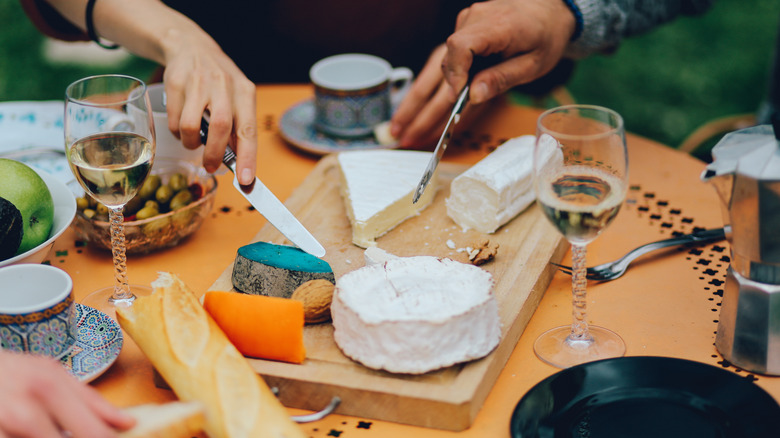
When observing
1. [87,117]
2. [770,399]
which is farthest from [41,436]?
[770,399]

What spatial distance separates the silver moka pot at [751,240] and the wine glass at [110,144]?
105 cm

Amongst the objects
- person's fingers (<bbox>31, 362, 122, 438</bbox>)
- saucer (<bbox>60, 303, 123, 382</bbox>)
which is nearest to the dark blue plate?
person's fingers (<bbox>31, 362, 122, 438</bbox>)

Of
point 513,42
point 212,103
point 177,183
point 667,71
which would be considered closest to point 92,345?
point 177,183

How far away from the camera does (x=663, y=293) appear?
1.63 m

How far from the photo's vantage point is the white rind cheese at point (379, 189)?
5.97ft

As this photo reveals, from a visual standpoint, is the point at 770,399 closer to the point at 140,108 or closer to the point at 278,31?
the point at 140,108

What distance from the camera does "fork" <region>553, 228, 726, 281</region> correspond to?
168cm

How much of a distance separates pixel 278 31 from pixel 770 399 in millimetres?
2190

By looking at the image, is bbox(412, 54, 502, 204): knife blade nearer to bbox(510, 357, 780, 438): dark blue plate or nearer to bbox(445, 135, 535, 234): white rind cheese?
bbox(445, 135, 535, 234): white rind cheese

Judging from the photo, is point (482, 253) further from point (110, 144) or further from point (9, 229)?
point (9, 229)

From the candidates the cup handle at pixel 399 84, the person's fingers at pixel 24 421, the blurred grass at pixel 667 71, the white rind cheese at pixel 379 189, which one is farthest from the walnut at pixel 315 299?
the blurred grass at pixel 667 71

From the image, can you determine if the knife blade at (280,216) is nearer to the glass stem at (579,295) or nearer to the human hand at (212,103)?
the human hand at (212,103)

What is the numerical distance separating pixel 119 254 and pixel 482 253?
0.77 metres

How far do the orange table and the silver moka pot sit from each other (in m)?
0.06
